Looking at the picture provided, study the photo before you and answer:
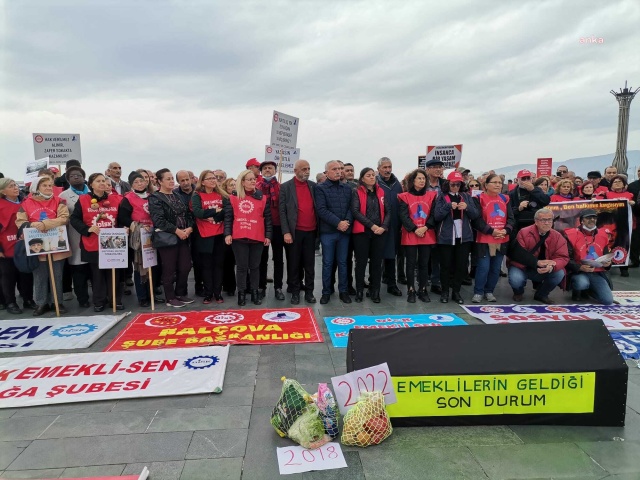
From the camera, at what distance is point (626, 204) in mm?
7035

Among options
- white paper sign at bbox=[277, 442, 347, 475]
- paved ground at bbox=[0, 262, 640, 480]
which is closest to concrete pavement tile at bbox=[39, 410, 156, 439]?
paved ground at bbox=[0, 262, 640, 480]

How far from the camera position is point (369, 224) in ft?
20.4

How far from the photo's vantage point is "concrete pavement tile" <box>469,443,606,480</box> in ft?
8.39

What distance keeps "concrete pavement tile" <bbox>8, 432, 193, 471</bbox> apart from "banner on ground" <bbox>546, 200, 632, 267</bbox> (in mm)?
6504

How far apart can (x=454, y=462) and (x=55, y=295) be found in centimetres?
554

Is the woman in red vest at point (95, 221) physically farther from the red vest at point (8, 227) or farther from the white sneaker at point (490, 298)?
the white sneaker at point (490, 298)

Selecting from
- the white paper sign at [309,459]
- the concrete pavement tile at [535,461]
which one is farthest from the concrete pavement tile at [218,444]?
the concrete pavement tile at [535,461]

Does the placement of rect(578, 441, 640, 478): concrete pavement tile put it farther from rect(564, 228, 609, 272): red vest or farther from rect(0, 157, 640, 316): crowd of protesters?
rect(564, 228, 609, 272): red vest

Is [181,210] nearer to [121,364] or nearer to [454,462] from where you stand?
[121,364]

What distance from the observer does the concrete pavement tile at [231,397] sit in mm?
3467

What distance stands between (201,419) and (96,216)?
13.1 ft

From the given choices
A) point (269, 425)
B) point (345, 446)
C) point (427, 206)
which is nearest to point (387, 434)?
point (345, 446)

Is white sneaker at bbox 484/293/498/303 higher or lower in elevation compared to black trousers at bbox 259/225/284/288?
lower

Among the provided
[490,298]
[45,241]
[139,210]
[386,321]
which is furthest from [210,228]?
[490,298]
